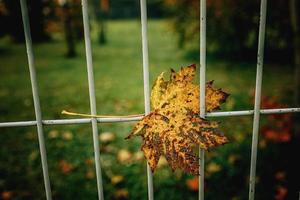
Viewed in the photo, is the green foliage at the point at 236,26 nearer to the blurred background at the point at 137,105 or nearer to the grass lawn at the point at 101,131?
the blurred background at the point at 137,105

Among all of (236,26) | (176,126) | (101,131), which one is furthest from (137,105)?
(236,26)

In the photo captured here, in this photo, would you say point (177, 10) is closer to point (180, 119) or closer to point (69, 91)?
point (69, 91)

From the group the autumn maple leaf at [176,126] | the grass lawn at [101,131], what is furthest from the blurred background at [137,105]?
the autumn maple leaf at [176,126]

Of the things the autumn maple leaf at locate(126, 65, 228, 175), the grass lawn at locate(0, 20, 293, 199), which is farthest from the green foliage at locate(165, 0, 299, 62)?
the autumn maple leaf at locate(126, 65, 228, 175)

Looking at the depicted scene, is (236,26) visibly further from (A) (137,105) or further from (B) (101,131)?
(B) (101,131)

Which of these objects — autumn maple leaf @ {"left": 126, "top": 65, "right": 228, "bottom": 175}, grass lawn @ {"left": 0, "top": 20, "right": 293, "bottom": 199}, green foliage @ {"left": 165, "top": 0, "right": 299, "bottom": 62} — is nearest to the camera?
autumn maple leaf @ {"left": 126, "top": 65, "right": 228, "bottom": 175}

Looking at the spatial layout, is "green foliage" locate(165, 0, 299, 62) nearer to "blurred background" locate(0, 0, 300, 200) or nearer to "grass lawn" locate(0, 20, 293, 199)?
"blurred background" locate(0, 0, 300, 200)
